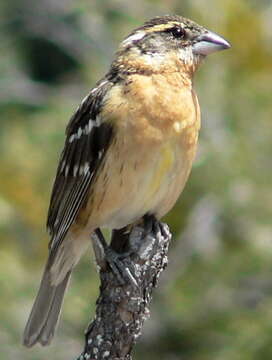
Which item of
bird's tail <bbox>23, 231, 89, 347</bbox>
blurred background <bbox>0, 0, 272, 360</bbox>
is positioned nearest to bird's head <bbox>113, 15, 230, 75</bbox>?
bird's tail <bbox>23, 231, 89, 347</bbox>

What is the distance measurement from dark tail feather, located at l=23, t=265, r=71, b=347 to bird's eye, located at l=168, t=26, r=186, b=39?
1.21 meters

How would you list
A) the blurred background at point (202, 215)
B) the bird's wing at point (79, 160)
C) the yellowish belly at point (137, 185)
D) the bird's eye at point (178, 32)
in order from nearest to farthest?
the yellowish belly at point (137, 185), the bird's wing at point (79, 160), the bird's eye at point (178, 32), the blurred background at point (202, 215)

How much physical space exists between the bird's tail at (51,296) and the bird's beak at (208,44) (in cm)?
103

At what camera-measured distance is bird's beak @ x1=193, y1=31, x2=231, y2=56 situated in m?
6.10

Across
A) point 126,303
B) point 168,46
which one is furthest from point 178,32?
point 126,303

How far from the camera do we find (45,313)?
614 cm

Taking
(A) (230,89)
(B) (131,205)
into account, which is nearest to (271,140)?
(A) (230,89)

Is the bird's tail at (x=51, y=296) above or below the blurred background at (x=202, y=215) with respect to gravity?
below

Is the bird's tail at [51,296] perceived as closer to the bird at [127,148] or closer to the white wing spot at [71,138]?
the bird at [127,148]

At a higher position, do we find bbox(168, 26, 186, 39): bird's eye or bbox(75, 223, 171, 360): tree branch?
bbox(168, 26, 186, 39): bird's eye

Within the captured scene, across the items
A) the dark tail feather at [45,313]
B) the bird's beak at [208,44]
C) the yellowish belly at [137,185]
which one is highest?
the bird's beak at [208,44]

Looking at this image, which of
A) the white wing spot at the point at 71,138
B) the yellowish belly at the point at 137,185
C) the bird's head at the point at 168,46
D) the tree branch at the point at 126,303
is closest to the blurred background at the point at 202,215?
the bird's head at the point at 168,46

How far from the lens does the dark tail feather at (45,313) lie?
6.07 meters

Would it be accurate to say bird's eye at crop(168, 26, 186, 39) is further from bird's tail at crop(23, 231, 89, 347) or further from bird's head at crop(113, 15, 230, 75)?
bird's tail at crop(23, 231, 89, 347)
